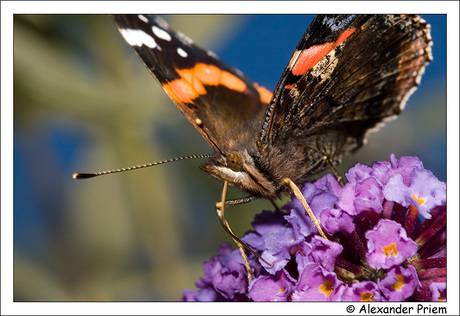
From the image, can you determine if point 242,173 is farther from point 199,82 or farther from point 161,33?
point 161,33

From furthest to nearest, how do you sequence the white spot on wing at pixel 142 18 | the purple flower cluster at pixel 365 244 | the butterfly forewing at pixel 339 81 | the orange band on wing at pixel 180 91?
1. the white spot on wing at pixel 142 18
2. the orange band on wing at pixel 180 91
3. the butterfly forewing at pixel 339 81
4. the purple flower cluster at pixel 365 244

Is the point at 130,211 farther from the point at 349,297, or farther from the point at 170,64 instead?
the point at 349,297

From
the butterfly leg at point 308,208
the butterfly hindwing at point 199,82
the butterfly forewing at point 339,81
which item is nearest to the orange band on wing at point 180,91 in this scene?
the butterfly hindwing at point 199,82

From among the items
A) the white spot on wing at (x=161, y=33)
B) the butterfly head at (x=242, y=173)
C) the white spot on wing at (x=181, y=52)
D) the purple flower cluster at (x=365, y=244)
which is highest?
the white spot on wing at (x=161, y=33)

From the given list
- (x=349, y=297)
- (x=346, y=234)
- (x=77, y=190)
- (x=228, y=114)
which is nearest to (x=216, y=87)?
(x=228, y=114)

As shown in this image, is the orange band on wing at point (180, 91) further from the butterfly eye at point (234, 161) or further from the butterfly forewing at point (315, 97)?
the butterfly eye at point (234, 161)

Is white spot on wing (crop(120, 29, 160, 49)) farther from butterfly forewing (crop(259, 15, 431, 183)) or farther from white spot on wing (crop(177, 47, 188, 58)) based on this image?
butterfly forewing (crop(259, 15, 431, 183))

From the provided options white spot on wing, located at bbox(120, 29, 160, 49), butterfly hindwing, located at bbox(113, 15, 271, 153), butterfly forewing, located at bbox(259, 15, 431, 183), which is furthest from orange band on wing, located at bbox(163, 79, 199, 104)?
butterfly forewing, located at bbox(259, 15, 431, 183)

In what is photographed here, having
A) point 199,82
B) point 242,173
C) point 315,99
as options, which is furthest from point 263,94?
point 242,173
